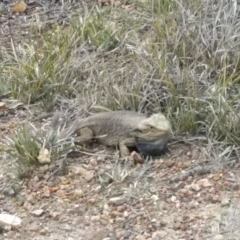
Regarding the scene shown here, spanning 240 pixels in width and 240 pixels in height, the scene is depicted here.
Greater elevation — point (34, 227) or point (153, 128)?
point (153, 128)

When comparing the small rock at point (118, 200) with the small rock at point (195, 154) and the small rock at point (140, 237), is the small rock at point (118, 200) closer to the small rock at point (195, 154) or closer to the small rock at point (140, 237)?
the small rock at point (140, 237)

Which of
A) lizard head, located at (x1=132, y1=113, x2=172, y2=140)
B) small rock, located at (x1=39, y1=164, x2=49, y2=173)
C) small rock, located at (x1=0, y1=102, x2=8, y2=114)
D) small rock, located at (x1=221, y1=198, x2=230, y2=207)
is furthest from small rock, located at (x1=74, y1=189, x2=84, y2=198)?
small rock, located at (x1=0, y1=102, x2=8, y2=114)

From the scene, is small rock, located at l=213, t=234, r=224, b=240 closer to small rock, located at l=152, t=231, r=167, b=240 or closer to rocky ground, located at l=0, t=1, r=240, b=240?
rocky ground, located at l=0, t=1, r=240, b=240

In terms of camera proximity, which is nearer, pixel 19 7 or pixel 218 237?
pixel 218 237

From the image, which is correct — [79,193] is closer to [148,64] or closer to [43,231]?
[43,231]

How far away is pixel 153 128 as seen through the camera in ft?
14.4

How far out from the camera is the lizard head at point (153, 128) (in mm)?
4383

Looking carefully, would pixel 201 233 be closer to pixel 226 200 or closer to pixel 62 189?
pixel 226 200

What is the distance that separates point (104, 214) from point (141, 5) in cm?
217

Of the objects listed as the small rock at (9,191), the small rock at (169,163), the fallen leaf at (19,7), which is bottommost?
the small rock at (169,163)

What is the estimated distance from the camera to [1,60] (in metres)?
5.45

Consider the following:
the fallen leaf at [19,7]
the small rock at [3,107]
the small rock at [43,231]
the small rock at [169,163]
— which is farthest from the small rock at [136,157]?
the fallen leaf at [19,7]

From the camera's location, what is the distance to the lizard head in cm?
438

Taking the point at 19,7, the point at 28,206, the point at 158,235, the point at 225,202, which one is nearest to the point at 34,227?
the point at 28,206
